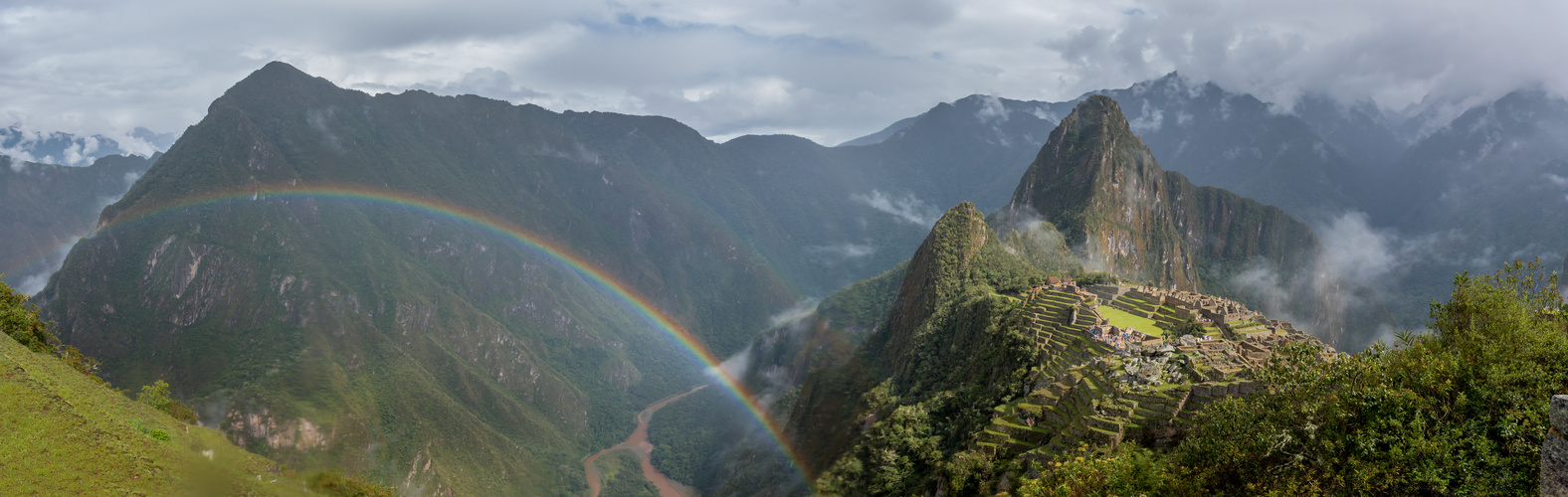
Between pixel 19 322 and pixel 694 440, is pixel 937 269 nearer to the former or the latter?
pixel 19 322

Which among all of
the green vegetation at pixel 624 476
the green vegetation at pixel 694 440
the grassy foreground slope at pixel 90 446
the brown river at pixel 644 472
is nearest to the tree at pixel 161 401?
the grassy foreground slope at pixel 90 446

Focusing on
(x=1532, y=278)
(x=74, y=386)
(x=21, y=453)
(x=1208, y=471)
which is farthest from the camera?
(x=74, y=386)

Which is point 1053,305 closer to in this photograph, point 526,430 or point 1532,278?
point 1532,278

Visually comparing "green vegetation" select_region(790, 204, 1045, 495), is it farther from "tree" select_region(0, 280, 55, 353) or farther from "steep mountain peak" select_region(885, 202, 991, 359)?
"tree" select_region(0, 280, 55, 353)

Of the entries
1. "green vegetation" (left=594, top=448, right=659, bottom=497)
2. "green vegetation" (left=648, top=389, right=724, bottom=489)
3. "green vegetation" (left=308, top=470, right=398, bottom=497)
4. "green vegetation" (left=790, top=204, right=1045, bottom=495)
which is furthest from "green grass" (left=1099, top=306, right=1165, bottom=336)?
"green vegetation" (left=594, top=448, right=659, bottom=497)

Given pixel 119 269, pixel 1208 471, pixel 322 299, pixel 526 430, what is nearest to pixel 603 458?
pixel 526 430
